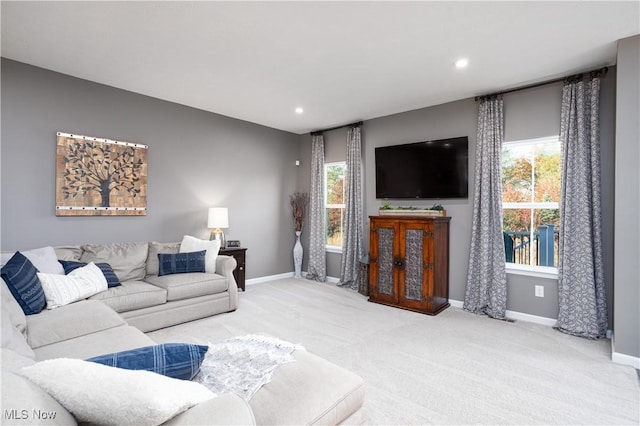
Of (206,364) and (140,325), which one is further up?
(206,364)

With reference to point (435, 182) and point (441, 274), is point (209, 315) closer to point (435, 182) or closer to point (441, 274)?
point (441, 274)

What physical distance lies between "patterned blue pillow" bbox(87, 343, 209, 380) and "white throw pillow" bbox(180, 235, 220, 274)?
2.87 m

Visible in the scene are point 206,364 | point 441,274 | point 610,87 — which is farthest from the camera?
point 441,274

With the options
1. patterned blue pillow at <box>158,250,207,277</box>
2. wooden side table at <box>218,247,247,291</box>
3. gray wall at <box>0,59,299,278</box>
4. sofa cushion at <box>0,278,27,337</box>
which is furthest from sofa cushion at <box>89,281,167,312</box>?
wooden side table at <box>218,247,247,291</box>

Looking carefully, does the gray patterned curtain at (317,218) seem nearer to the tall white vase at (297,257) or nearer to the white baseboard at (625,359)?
the tall white vase at (297,257)

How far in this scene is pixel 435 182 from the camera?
4422 millimetres

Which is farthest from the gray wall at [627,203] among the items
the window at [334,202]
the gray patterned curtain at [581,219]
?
the window at [334,202]

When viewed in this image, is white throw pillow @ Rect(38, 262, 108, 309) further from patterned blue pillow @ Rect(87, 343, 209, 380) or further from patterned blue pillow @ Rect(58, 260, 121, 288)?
patterned blue pillow @ Rect(87, 343, 209, 380)

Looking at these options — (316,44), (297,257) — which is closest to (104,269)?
(316,44)

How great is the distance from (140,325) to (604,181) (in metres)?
4.95

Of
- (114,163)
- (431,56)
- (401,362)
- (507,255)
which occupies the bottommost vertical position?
(401,362)

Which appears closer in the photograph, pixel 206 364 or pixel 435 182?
pixel 206 364

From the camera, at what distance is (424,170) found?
451 cm

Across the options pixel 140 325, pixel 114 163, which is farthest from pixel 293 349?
pixel 114 163
